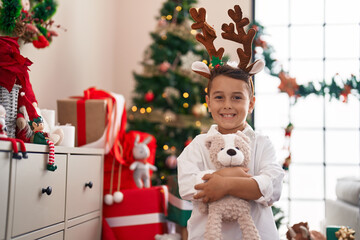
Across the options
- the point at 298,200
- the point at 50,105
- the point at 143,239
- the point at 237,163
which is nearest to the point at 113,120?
the point at 50,105

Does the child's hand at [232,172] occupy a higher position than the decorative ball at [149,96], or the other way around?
the decorative ball at [149,96]

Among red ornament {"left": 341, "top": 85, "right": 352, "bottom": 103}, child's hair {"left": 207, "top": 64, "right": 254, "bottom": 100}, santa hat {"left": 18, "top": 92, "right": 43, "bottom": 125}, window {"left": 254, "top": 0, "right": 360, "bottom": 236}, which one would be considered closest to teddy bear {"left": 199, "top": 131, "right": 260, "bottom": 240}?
child's hair {"left": 207, "top": 64, "right": 254, "bottom": 100}

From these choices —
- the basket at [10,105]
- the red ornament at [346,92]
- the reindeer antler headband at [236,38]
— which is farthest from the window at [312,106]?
the basket at [10,105]

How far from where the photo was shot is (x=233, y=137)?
56.7 inches

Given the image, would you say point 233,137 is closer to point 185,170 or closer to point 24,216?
point 185,170

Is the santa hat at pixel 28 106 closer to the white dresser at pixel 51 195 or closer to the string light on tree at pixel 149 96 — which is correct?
the white dresser at pixel 51 195

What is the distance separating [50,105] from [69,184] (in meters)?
1.03

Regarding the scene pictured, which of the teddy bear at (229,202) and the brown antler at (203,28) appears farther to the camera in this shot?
the brown antler at (203,28)

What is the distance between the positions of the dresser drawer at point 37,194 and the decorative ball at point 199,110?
1.60m

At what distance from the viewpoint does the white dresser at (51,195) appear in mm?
1354

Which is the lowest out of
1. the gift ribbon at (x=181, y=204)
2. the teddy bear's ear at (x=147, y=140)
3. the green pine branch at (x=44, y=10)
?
the gift ribbon at (x=181, y=204)

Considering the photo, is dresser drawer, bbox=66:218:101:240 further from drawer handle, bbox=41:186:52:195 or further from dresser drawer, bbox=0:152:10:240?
dresser drawer, bbox=0:152:10:240

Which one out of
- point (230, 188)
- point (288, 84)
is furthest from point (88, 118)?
point (288, 84)

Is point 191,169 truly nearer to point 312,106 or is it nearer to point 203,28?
point 203,28
